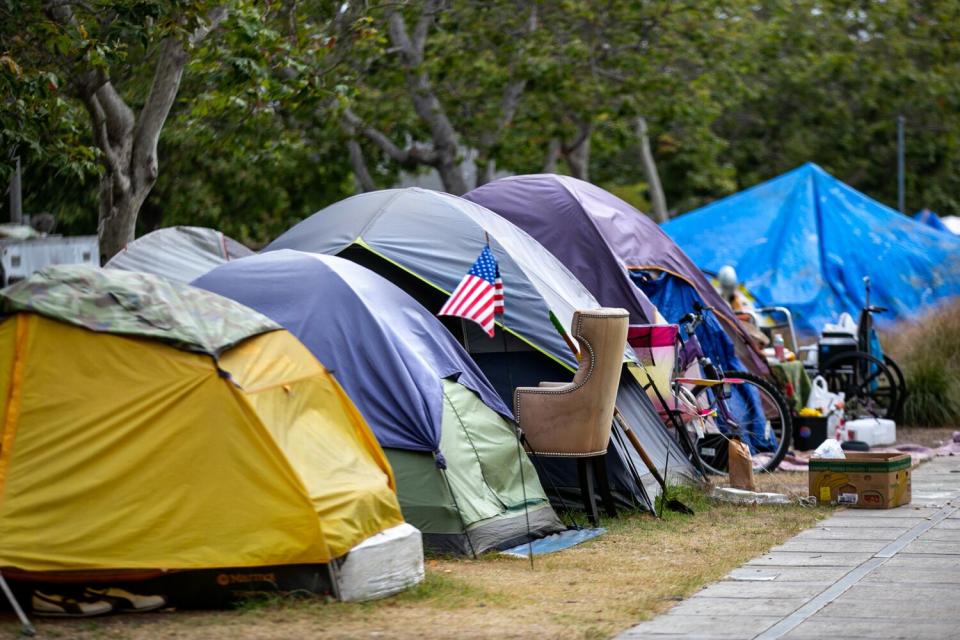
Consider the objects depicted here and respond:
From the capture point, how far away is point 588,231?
40.0 ft

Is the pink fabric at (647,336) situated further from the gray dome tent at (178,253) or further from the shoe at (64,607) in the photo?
the shoe at (64,607)

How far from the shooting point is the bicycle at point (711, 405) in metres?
11.2

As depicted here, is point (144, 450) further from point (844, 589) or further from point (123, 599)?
point (844, 589)

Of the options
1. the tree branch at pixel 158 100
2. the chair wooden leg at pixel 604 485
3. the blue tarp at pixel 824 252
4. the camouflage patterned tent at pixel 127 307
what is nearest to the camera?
the camouflage patterned tent at pixel 127 307

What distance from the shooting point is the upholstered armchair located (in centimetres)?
903

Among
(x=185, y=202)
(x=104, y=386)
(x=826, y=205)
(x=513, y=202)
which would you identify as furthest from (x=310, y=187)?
(x=104, y=386)

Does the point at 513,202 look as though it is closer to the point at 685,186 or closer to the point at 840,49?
the point at 840,49

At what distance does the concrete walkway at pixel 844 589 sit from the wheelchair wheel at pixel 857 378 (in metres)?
4.52

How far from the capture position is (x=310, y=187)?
75.7 feet

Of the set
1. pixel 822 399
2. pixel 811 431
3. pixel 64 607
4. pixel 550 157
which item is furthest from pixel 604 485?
pixel 550 157

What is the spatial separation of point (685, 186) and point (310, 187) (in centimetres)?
1550

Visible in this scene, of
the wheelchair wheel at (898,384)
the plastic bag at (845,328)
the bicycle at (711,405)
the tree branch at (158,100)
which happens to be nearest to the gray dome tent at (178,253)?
the tree branch at (158,100)

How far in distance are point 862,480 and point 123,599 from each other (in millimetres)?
5792

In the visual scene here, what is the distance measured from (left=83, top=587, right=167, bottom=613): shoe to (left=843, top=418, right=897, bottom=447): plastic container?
27.4 feet
